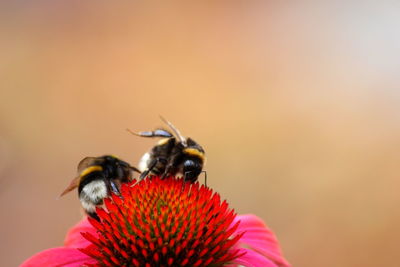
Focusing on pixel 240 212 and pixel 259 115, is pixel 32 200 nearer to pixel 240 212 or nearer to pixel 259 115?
pixel 240 212

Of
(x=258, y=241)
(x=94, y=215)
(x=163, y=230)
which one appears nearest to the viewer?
(x=163, y=230)

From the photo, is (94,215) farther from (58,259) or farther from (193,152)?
(193,152)

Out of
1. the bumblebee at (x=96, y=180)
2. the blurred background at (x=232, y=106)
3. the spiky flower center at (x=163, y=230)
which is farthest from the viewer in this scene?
the blurred background at (x=232, y=106)

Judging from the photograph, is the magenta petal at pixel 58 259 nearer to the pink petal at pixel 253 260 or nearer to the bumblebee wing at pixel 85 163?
the bumblebee wing at pixel 85 163

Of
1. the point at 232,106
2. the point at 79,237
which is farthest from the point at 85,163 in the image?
the point at 232,106

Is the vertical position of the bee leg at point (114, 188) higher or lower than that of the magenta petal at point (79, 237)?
higher

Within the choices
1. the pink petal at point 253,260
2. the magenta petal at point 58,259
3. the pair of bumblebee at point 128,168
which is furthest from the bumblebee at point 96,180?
the pink petal at point 253,260

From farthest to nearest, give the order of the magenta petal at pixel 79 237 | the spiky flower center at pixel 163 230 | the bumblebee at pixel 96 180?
1. the magenta petal at pixel 79 237
2. the bumblebee at pixel 96 180
3. the spiky flower center at pixel 163 230
